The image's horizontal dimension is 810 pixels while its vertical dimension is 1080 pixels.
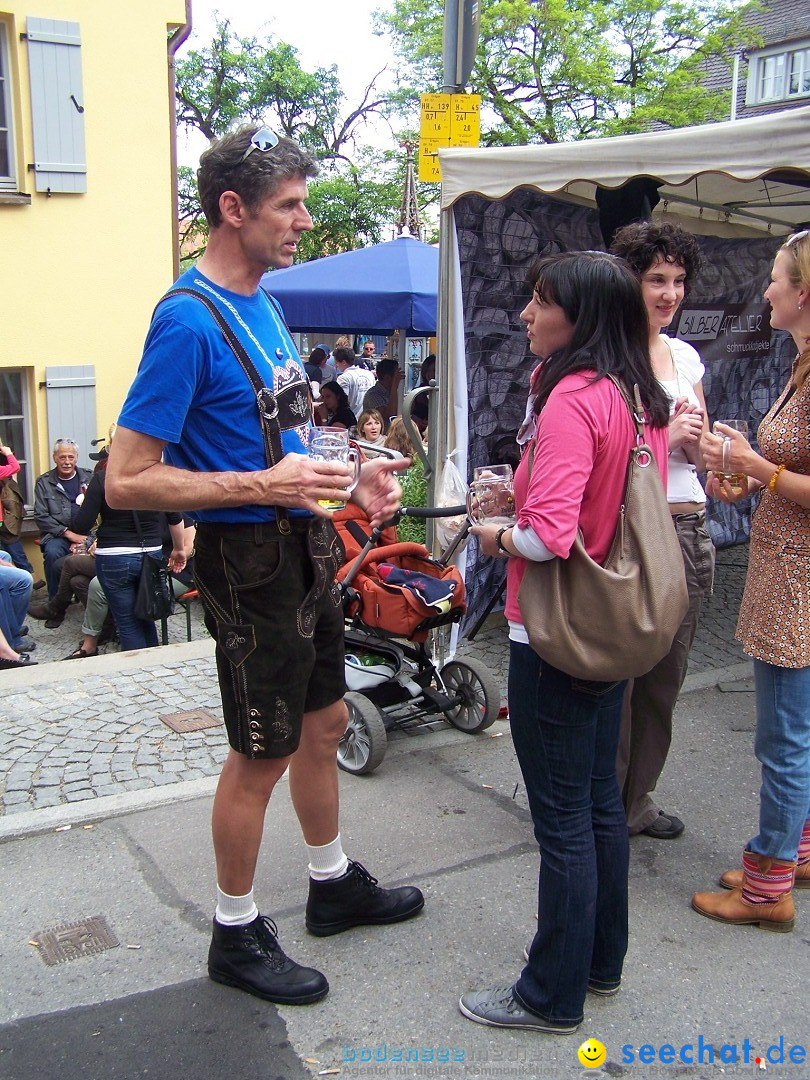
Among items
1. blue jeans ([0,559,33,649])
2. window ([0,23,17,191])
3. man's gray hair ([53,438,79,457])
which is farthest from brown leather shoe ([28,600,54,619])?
window ([0,23,17,191])

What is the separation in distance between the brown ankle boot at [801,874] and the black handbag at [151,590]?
4129 millimetres

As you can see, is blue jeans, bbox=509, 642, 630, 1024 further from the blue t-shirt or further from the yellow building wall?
the yellow building wall

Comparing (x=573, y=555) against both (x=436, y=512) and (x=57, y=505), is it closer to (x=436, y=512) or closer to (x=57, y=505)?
(x=436, y=512)

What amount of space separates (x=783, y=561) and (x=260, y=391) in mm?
1563

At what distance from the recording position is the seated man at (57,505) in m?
8.16

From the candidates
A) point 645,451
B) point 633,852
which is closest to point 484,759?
point 633,852

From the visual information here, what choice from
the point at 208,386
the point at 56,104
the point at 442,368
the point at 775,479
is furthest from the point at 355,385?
the point at 208,386

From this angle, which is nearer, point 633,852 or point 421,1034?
point 421,1034

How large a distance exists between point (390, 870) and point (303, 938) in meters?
0.50

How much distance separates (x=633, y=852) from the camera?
3.53 metres

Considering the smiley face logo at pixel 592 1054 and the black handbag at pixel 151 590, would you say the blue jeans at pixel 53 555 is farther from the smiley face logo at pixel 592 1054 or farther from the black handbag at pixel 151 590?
the smiley face logo at pixel 592 1054

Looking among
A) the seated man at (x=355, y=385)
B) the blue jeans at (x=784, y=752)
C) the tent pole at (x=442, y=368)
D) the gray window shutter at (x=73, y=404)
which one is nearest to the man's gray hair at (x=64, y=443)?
the gray window shutter at (x=73, y=404)

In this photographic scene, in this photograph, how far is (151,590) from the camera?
6438mm

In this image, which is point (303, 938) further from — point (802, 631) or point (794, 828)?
point (802, 631)
